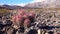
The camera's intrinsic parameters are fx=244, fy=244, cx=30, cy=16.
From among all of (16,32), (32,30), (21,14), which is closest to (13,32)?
(16,32)

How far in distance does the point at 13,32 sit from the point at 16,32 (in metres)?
0.23

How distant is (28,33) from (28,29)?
2.24ft

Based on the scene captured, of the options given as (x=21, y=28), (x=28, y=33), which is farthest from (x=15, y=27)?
(x=28, y=33)

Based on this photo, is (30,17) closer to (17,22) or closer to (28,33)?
(17,22)

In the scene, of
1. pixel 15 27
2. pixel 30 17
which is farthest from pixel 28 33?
pixel 30 17

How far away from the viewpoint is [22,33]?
728 inches

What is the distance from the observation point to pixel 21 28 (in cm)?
1994

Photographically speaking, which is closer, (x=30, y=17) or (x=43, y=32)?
(x=43, y=32)

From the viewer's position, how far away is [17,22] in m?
20.7

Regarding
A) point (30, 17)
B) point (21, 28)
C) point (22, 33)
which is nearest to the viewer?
point (22, 33)

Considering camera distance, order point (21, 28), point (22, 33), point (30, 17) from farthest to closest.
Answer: point (30, 17)
point (21, 28)
point (22, 33)

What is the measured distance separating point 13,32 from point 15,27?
1.34 m

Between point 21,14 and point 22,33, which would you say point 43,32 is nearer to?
point 22,33

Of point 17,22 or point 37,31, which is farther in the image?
point 17,22
